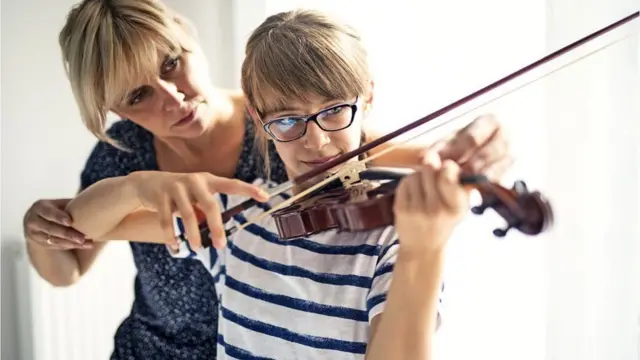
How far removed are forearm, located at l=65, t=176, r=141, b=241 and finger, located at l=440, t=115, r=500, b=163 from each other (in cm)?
39

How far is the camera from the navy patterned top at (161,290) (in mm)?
1161

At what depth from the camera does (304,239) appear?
37.1 inches

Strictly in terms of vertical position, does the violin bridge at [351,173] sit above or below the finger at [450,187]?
above

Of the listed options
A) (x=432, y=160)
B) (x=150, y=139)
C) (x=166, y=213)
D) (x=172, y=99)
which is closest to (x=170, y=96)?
(x=172, y=99)

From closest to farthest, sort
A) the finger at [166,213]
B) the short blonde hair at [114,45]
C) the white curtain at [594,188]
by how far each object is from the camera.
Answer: the finger at [166,213] → the white curtain at [594,188] → the short blonde hair at [114,45]

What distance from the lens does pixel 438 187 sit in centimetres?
64

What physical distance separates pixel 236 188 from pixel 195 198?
46mm

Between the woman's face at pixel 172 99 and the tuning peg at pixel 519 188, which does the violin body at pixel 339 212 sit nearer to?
the tuning peg at pixel 519 188

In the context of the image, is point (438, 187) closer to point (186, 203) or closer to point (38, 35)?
point (186, 203)

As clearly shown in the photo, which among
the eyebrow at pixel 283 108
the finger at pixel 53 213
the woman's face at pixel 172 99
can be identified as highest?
the woman's face at pixel 172 99

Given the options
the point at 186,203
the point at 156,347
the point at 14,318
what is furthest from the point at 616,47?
the point at 14,318

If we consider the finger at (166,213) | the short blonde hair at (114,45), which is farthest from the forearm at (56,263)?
the finger at (166,213)

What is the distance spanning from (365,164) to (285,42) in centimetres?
16

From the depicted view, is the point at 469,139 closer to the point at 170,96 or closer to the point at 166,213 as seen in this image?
the point at 166,213
